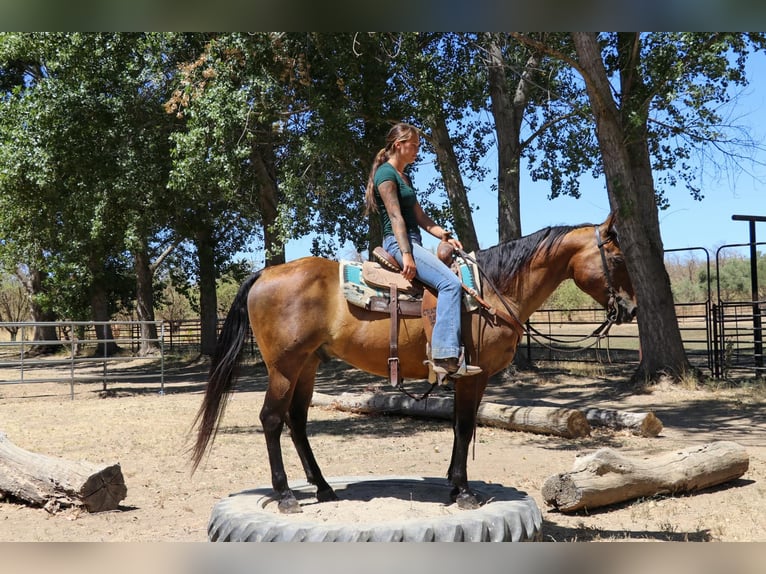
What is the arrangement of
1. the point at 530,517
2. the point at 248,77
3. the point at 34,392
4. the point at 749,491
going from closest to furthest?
the point at 530,517
the point at 749,491
the point at 248,77
the point at 34,392

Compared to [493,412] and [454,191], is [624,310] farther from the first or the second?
[454,191]

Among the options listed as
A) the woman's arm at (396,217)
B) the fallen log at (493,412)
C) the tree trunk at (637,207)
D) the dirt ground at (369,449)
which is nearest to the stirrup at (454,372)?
the woman's arm at (396,217)

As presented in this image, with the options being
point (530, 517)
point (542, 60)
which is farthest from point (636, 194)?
point (530, 517)

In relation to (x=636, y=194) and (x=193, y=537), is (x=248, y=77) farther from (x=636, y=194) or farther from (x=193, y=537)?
(x=193, y=537)

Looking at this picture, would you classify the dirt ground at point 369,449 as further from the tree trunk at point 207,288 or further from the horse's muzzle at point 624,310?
the tree trunk at point 207,288

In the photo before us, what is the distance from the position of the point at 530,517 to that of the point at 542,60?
14.0 meters

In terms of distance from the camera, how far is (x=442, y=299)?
4051 millimetres

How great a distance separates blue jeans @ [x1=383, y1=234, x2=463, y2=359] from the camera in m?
3.98

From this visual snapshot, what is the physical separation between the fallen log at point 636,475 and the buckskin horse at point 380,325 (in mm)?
1255

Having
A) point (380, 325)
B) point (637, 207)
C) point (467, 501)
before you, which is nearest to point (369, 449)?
point (467, 501)

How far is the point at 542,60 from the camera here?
1576 cm

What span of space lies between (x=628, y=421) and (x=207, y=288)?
16476 millimetres

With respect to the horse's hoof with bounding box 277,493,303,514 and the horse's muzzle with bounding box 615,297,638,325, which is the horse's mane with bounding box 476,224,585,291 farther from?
the horse's hoof with bounding box 277,493,303,514

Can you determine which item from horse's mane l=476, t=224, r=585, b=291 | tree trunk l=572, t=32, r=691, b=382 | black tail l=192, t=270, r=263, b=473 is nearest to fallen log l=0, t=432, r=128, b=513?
black tail l=192, t=270, r=263, b=473
